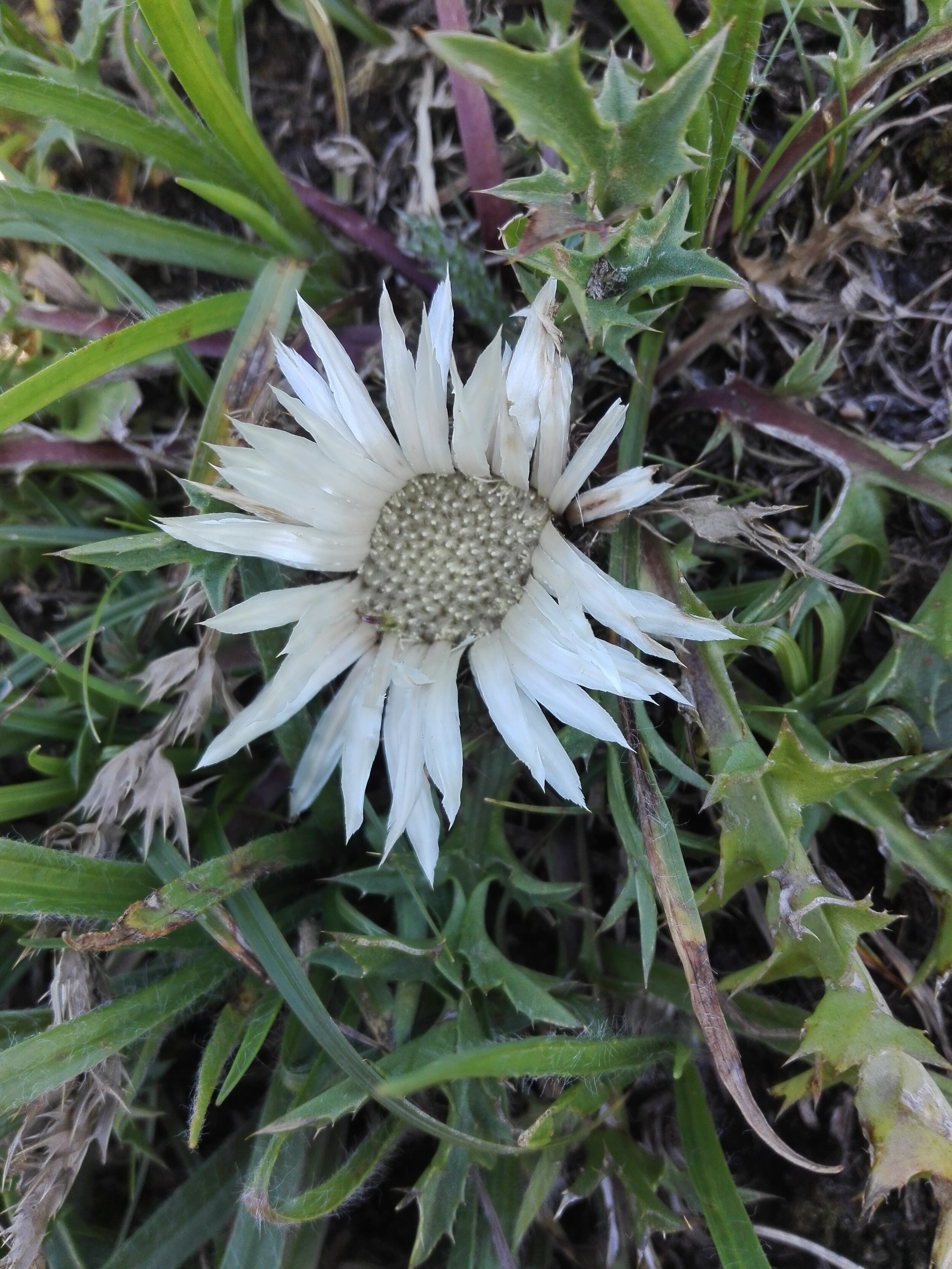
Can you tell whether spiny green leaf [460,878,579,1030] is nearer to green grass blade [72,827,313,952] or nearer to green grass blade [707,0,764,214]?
green grass blade [72,827,313,952]

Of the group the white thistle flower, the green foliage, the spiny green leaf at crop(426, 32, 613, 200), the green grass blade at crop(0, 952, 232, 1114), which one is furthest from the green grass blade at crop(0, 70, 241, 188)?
the green grass blade at crop(0, 952, 232, 1114)

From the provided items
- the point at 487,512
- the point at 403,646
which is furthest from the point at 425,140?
the point at 403,646

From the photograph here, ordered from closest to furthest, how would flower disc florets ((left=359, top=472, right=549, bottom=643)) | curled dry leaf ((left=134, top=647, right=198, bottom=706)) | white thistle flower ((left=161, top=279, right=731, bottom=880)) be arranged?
white thistle flower ((left=161, top=279, right=731, bottom=880)), flower disc florets ((left=359, top=472, right=549, bottom=643)), curled dry leaf ((left=134, top=647, right=198, bottom=706))

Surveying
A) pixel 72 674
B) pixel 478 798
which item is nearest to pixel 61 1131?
pixel 72 674

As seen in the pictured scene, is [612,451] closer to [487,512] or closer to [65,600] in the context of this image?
[487,512]

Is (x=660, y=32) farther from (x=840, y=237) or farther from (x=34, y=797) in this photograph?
(x=34, y=797)

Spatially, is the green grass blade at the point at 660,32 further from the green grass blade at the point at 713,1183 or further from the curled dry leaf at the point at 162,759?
the green grass blade at the point at 713,1183

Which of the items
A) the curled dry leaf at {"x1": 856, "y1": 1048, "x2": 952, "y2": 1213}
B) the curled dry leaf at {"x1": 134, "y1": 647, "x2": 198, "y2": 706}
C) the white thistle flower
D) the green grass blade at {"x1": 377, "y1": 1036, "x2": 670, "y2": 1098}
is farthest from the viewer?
the curled dry leaf at {"x1": 134, "y1": 647, "x2": 198, "y2": 706}
